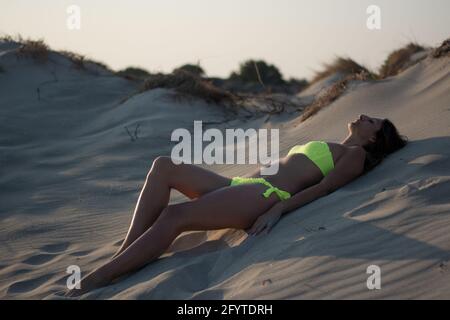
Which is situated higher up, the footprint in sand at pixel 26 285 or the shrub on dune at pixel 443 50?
the shrub on dune at pixel 443 50

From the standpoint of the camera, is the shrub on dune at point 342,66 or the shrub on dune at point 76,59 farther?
the shrub on dune at point 342,66

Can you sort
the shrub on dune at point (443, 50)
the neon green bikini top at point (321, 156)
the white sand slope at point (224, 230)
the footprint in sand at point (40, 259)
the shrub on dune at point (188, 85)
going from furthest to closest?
the shrub on dune at point (188, 85) → the shrub on dune at point (443, 50) → the footprint in sand at point (40, 259) → the neon green bikini top at point (321, 156) → the white sand slope at point (224, 230)

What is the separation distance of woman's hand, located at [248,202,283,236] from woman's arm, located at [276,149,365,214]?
0.05 m

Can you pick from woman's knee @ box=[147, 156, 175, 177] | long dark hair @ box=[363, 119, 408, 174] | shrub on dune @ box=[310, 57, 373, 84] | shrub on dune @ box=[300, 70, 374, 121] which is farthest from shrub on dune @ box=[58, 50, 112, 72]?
long dark hair @ box=[363, 119, 408, 174]

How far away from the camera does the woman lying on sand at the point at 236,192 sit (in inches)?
180

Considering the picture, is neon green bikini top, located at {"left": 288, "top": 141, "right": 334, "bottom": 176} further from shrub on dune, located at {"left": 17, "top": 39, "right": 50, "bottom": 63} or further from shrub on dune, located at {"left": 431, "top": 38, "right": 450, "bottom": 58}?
shrub on dune, located at {"left": 17, "top": 39, "right": 50, "bottom": 63}

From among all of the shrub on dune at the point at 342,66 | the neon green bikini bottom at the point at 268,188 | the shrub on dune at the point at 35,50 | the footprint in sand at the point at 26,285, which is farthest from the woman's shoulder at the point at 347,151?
the shrub on dune at the point at 35,50

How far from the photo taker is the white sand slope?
3.83 metres

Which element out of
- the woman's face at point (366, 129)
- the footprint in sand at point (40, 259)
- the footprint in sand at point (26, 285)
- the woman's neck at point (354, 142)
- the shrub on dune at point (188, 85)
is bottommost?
the footprint in sand at point (26, 285)

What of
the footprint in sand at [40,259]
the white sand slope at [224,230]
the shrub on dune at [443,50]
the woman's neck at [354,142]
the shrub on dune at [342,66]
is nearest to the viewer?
the white sand slope at [224,230]

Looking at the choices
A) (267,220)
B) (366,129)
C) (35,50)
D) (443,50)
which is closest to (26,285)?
(267,220)

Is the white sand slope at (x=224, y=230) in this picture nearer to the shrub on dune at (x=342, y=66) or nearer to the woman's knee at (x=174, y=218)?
the woman's knee at (x=174, y=218)

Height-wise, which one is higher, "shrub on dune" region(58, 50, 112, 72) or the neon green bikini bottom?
"shrub on dune" region(58, 50, 112, 72)
